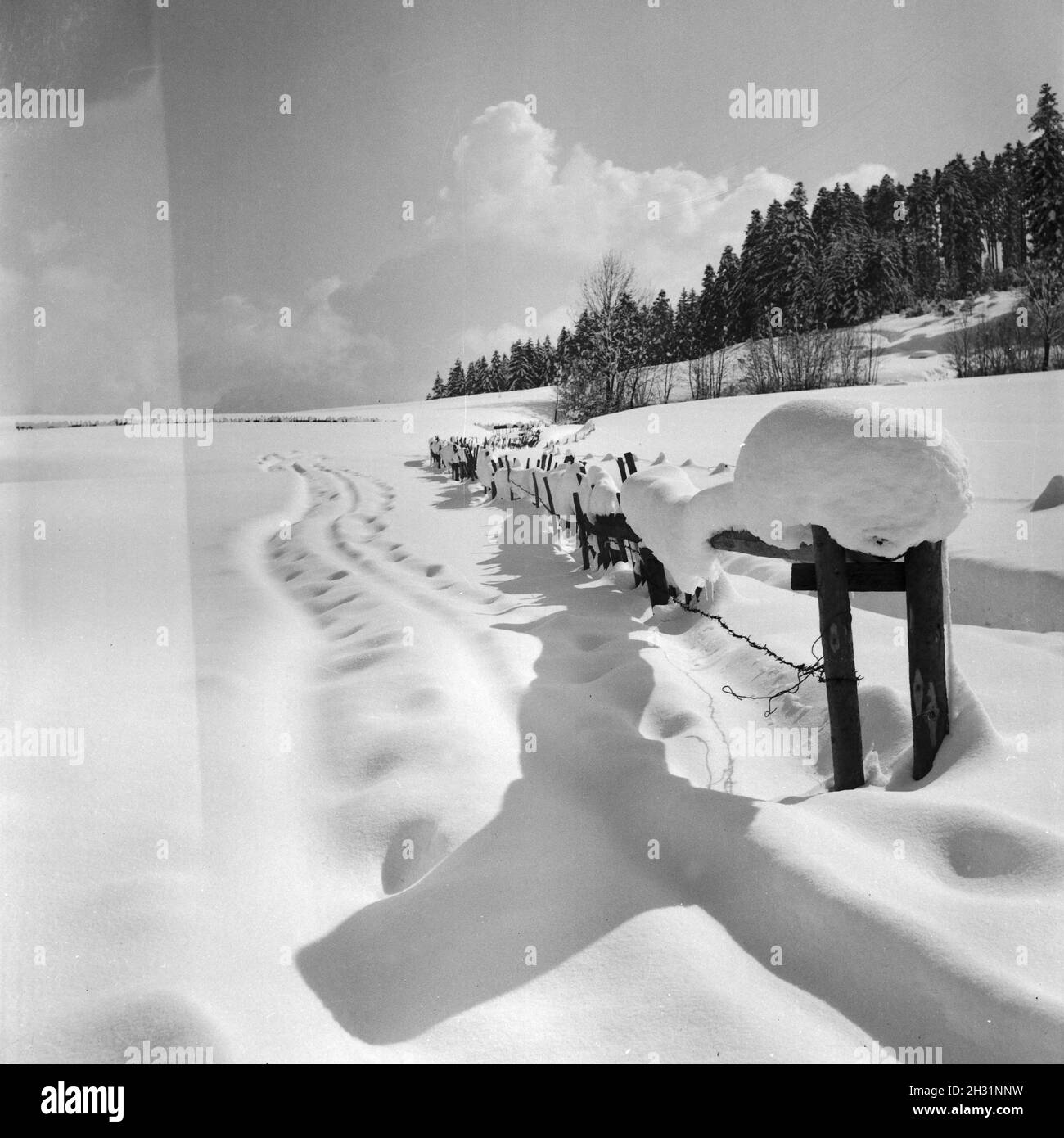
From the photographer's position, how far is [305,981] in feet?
8.18

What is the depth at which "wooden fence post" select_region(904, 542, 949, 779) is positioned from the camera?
3.27 metres

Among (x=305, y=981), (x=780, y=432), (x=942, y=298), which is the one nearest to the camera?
(x=305, y=981)

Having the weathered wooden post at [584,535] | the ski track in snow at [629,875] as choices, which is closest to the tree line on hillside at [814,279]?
the weathered wooden post at [584,535]

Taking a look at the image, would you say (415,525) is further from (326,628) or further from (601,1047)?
(601,1047)

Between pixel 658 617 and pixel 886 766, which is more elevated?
pixel 658 617

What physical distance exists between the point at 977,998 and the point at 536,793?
6.50 ft

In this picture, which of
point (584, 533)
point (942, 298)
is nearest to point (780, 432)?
point (584, 533)

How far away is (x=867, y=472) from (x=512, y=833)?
6.99 ft

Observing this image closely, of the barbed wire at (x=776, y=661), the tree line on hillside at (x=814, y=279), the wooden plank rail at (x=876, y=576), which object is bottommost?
the barbed wire at (x=776, y=661)

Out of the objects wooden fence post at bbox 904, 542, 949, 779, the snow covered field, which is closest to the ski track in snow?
the snow covered field

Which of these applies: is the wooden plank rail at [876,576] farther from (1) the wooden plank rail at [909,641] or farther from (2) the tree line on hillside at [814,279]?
(2) the tree line on hillside at [814,279]

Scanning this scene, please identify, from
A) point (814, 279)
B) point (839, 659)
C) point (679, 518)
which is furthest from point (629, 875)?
point (814, 279)

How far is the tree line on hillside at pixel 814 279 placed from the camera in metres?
36.4

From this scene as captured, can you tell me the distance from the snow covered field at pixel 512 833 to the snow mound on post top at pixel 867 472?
0.37ft
